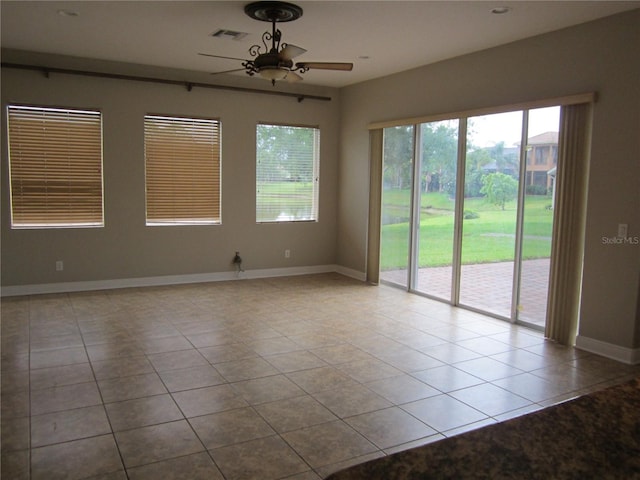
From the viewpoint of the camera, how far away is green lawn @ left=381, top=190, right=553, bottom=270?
4965 mm

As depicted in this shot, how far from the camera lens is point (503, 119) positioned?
5238 millimetres

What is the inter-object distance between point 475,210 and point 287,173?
298 centimetres

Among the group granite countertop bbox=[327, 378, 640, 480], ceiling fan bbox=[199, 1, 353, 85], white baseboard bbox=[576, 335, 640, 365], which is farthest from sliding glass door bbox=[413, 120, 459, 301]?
granite countertop bbox=[327, 378, 640, 480]

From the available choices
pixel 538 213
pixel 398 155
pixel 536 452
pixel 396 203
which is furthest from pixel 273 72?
pixel 536 452

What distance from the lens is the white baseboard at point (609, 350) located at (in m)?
4.17

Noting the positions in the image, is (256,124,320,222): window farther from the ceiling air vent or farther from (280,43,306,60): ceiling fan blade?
(280,43,306,60): ceiling fan blade

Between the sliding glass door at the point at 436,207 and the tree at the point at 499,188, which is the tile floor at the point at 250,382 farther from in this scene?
the tree at the point at 499,188

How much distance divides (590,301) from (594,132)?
1441 millimetres

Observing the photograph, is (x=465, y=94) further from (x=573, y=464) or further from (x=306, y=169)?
(x=573, y=464)

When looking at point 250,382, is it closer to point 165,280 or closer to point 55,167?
point 165,280

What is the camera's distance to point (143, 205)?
659cm

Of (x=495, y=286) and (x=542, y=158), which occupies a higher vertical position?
(x=542, y=158)

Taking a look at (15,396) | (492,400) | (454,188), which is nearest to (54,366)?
(15,396)

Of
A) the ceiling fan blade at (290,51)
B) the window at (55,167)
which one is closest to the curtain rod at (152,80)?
the window at (55,167)
